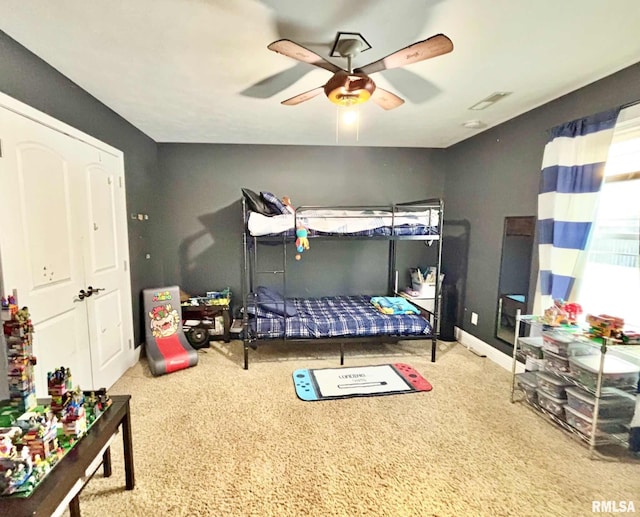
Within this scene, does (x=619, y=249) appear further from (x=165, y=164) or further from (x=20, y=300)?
(x=165, y=164)

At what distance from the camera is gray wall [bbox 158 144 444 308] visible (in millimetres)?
3895

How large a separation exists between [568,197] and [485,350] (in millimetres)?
1806

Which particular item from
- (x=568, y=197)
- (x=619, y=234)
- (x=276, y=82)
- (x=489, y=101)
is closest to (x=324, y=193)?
(x=276, y=82)

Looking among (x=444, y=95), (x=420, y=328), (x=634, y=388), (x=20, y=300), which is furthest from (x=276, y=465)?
(x=444, y=95)

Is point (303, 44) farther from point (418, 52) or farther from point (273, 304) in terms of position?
point (273, 304)

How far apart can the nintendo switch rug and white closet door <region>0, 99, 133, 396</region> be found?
5.63 ft

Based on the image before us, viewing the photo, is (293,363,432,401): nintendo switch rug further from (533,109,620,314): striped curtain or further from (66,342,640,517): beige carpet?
(533,109,620,314): striped curtain

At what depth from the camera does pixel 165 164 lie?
3.83 meters

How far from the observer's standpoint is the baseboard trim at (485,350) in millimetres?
3026

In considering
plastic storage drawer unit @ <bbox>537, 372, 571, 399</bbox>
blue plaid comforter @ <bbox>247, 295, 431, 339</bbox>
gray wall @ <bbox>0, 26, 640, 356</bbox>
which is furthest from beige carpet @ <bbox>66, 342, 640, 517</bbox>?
gray wall @ <bbox>0, 26, 640, 356</bbox>

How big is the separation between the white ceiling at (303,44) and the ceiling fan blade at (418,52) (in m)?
0.19

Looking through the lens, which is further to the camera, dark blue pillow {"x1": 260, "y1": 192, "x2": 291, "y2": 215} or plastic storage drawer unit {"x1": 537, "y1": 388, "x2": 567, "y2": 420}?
dark blue pillow {"x1": 260, "y1": 192, "x2": 291, "y2": 215}

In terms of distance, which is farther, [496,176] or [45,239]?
[496,176]

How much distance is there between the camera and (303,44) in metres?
1.77
